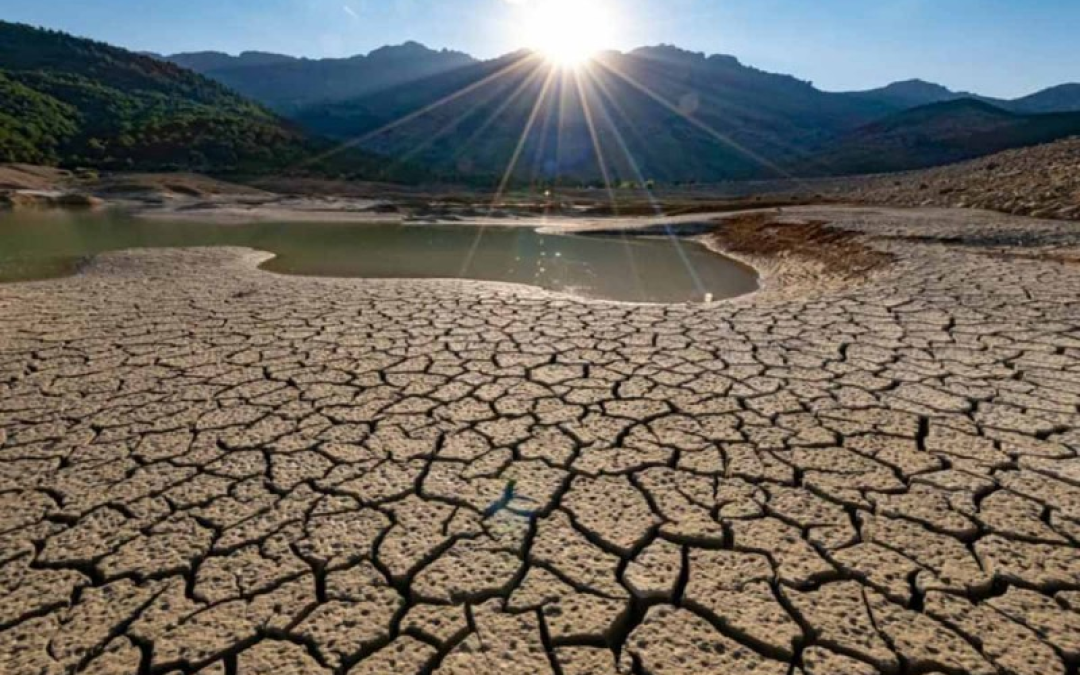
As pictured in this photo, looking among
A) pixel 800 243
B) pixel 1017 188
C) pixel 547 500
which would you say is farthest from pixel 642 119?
pixel 547 500

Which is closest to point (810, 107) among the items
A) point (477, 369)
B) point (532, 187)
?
point (532, 187)

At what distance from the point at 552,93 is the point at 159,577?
8758cm

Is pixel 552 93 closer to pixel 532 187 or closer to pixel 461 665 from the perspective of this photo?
pixel 532 187

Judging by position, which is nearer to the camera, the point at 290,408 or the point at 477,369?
the point at 290,408

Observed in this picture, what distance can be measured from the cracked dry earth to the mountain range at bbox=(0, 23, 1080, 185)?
123ft

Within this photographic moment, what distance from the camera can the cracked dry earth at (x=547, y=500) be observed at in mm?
1691

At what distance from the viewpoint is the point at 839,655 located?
1.62 m

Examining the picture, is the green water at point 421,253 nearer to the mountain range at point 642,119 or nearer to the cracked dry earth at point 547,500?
the cracked dry earth at point 547,500

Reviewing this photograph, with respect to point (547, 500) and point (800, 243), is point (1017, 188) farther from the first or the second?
point (547, 500)

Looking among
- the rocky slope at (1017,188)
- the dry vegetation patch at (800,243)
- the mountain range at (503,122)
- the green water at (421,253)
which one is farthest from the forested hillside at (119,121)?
the rocky slope at (1017,188)

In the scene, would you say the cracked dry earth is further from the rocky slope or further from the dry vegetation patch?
the rocky slope

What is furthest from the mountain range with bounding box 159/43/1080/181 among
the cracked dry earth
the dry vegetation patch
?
the cracked dry earth

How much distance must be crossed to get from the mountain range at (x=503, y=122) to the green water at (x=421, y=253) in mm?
23160

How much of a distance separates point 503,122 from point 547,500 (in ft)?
230
